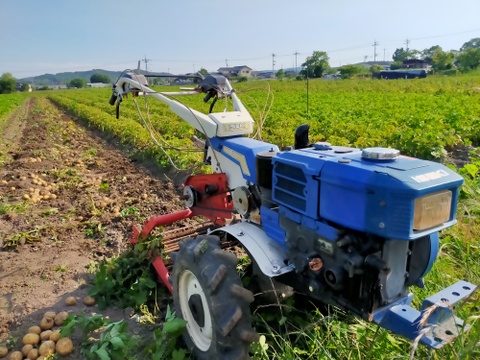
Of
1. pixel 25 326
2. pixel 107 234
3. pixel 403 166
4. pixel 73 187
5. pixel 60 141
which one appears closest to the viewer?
pixel 403 166

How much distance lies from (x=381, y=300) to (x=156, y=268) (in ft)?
6.85

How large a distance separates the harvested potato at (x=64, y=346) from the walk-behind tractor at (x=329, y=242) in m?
0.84

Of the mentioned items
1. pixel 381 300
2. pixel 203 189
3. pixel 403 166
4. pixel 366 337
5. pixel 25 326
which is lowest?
pixel 25 326

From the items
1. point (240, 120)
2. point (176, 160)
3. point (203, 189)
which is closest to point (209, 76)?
point (240, 120)

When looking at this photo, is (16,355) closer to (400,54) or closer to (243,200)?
(243,200)

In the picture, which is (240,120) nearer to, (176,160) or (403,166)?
(403,166)

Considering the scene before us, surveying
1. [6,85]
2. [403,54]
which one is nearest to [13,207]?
[6,85]

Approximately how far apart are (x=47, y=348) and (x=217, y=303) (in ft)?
4.80

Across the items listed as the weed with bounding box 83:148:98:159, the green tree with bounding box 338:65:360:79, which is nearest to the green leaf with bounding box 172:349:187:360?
the weed with bounding box 83:148:98:159

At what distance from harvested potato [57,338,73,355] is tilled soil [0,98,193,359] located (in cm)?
7

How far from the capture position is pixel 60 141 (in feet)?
41.5

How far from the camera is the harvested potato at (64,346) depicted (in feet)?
9.67

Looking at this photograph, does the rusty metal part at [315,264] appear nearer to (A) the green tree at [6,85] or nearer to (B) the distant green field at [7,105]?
(B) the distant green field at [7,105]

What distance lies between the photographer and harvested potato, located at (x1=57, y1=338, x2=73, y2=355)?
2.95 m
